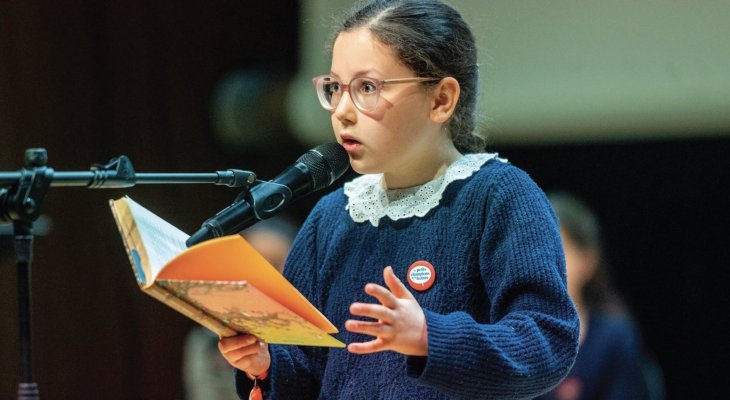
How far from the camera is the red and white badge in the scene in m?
1.41

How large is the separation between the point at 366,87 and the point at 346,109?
1.8 inches

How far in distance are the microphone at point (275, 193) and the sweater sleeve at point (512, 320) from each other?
24cm

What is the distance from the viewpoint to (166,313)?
3.49 meters

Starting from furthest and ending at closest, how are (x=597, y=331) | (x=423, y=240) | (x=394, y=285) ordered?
(x=597, y=331), (x=423, y=240), (x=394, y=285)

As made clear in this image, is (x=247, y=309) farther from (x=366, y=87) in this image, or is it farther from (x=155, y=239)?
(x=366, y=87)

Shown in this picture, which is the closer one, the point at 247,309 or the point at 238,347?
the point at 247,309

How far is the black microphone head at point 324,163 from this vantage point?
140 cm

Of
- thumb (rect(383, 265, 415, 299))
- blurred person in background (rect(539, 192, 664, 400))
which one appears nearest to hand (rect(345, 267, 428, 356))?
thumb (rect(383, 265, 415, 299))

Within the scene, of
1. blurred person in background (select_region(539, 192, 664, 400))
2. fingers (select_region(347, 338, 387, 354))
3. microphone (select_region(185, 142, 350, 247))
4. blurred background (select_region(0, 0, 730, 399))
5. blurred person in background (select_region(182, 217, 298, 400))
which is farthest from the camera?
blurred background (select_region(0, 0, 730, 399))

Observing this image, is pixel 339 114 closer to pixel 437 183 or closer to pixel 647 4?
pixel 437 183

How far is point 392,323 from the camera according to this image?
3.88 feet

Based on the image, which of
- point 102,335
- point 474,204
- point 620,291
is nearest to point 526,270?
point 474,204

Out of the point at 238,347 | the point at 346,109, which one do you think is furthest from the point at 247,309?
the point at 346,109

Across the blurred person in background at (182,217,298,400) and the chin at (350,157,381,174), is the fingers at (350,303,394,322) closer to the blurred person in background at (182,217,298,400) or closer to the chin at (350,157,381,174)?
the chin at (350,157,381,174)
